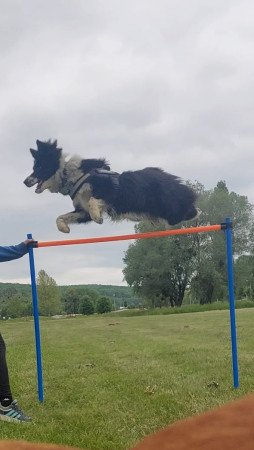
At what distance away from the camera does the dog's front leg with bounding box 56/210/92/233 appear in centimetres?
612

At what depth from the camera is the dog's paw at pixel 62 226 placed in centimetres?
611

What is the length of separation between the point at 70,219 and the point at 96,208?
370 millimetres

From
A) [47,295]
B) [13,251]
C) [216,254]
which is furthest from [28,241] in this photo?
[47,295]

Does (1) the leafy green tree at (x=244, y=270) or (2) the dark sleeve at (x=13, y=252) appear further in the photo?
(1) the leafy green tree at (x=244, y=270)

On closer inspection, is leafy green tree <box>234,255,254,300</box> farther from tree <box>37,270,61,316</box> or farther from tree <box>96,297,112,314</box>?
tree <box>96,297,112,314</box>

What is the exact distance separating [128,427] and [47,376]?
3216 mm

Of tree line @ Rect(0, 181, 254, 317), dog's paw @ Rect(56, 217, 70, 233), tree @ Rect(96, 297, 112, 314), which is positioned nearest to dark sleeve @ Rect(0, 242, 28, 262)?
dog's paw @ Rect(56, 217, 70, 233)

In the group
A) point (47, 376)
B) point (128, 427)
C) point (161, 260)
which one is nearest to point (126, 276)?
point (161, 260)

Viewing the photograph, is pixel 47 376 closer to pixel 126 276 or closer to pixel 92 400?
pixel 92 400

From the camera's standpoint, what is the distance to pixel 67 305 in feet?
278

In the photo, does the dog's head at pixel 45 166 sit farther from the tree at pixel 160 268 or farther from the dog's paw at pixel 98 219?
the tree at pixel 160 268

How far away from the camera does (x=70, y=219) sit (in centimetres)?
620

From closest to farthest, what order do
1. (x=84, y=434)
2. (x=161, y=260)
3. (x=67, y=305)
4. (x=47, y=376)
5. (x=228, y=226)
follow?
(x=84, y=434) → (x=228, y=226) → (x=47, y=376) → (x=161, y=260) → (x=67, y=305)

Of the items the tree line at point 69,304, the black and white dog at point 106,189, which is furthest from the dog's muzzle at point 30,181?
the tree line at point 69,304
